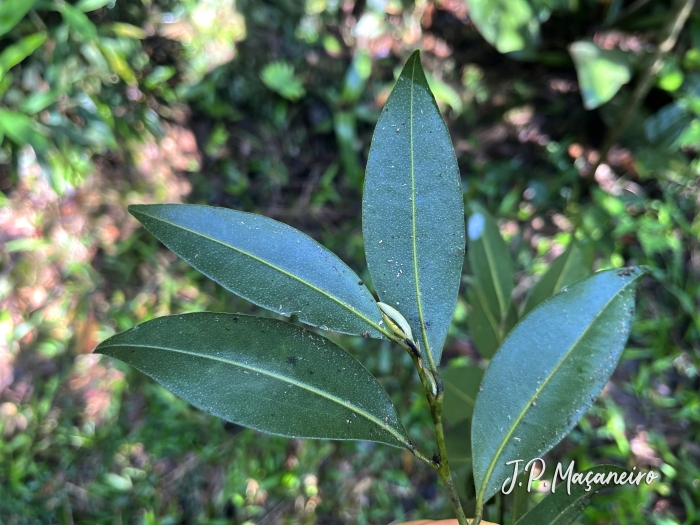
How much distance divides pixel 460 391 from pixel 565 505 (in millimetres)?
233

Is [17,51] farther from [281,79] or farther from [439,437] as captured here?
[439,437]

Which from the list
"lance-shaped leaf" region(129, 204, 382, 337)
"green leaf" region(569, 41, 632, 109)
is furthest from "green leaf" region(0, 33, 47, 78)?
"green leaf" region(569, 41, 632, 109)

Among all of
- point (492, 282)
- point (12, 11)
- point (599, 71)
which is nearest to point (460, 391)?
point (492, 282)

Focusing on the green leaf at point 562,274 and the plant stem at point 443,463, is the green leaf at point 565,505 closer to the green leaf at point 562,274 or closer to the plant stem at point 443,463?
the plant stem at point 443,463

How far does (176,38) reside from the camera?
4.23 feet

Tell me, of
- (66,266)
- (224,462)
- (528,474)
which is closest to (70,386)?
(66,266)

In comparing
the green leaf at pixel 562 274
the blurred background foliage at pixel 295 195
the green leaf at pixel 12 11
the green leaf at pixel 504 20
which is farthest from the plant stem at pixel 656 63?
the green leaf at pixel 12 11

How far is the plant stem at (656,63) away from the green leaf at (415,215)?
0.86 m

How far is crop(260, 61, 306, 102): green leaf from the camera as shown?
1275 millimetres

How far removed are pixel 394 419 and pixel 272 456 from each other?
3.07ft

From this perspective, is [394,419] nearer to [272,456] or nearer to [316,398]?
[316,398]

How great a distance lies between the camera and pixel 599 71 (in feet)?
3.31

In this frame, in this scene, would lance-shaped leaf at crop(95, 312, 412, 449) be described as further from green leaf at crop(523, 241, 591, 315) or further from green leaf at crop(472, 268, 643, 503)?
green leaf at crop(523, 241, 591, 315)

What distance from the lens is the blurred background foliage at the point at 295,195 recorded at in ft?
3.59
